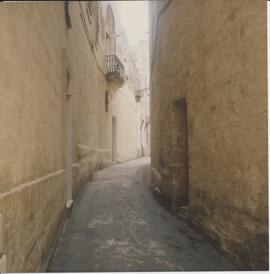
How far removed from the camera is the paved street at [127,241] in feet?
11.5

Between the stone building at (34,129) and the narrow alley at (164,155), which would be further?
the narrow alley at (164,155)

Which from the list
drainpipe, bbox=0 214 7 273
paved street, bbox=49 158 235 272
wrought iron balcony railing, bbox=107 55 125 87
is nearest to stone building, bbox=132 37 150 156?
wrought iron balcony railing, bbox=107 55 125 87

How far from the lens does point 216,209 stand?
3.89 meters

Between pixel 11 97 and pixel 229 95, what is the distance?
250 cm

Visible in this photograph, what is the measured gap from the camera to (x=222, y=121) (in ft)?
12.2

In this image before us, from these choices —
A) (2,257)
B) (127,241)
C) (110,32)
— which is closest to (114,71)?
(110,32)

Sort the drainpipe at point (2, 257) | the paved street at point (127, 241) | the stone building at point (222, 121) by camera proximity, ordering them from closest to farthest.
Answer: the drainpipe at point (2, 257) < the stone building at point (222, 121) < the paved street at point (127, 241)

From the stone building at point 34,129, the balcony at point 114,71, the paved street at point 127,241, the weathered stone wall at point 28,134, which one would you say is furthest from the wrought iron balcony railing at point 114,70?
the weathered stone wall at point 28,134

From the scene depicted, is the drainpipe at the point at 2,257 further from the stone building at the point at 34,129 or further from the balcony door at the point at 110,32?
the balcony door at the point at 110,32

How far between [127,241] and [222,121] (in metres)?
2.09

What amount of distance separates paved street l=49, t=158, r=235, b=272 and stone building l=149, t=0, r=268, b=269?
268 mm

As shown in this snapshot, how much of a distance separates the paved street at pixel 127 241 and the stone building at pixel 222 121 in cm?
27

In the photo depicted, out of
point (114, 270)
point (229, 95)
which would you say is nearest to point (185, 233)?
point (114, 270)

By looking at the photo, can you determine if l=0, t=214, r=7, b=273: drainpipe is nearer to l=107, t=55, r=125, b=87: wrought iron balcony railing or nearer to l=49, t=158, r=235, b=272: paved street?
l=49, t=158, r=235, b=272: paved street
